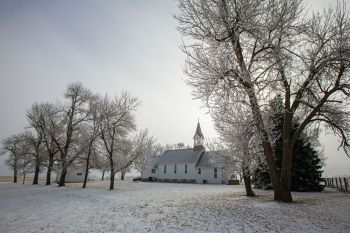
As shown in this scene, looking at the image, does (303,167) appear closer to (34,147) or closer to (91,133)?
(91,133)

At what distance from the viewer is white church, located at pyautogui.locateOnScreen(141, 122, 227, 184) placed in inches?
2124

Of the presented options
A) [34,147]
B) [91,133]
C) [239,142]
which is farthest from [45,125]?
[239,142]

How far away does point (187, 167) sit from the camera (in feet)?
190

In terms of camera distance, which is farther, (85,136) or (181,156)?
(181,156)

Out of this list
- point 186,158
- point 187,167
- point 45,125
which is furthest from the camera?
point 186,158

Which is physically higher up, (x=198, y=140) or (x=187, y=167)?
(x=198, y=140)

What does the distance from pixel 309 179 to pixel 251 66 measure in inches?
824

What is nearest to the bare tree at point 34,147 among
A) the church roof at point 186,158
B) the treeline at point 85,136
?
the treeline at point 85,136

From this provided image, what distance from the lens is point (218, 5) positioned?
462 inches

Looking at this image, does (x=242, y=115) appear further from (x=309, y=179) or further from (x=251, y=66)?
(x=309, y=179)

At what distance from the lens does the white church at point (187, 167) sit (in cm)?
5394

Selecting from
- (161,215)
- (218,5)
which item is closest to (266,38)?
(218,5)

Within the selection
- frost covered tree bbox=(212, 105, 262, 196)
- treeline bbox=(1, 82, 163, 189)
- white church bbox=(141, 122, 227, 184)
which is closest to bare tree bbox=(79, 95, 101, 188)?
treeline bbox=(1, 82, 163, 189)

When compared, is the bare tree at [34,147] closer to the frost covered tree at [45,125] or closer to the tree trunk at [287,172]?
the frost covered tree at [45,125]
